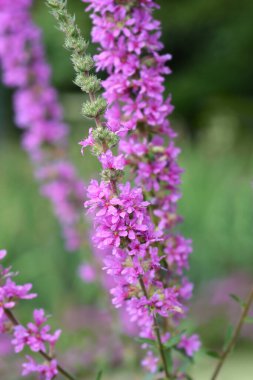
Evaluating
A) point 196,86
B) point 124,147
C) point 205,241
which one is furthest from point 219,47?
point 124,147

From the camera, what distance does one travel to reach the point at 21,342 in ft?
6.91

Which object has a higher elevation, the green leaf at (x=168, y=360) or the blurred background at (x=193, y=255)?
the blurred background at (x=193, y=255)

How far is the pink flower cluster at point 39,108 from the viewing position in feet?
13.8

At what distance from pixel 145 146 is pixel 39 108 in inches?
87.5

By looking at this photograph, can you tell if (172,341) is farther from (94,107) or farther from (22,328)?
(94,107)

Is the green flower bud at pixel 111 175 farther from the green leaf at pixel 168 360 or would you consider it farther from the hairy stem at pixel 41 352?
the green leaf at pixel 168 360

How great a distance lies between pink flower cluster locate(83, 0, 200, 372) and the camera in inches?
81.0

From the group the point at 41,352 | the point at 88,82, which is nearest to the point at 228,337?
the point at 41,352

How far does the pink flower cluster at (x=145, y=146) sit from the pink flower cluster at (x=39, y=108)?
1786 millimetres

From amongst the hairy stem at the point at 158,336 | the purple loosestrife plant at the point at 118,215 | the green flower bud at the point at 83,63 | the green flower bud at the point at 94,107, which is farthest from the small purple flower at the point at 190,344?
the green flower bud at the point at 83,63

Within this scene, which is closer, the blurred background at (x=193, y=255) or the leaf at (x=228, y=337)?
the leaf at (x=228, y=337)

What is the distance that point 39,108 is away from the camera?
15.1ft

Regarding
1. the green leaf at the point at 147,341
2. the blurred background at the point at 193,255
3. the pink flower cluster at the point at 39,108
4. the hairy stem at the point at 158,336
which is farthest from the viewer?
the blurred background at the point at 193,255

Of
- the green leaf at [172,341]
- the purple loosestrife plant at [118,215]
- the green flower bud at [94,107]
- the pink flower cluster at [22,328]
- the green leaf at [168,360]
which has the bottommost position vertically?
the green leaf at [168,360]
